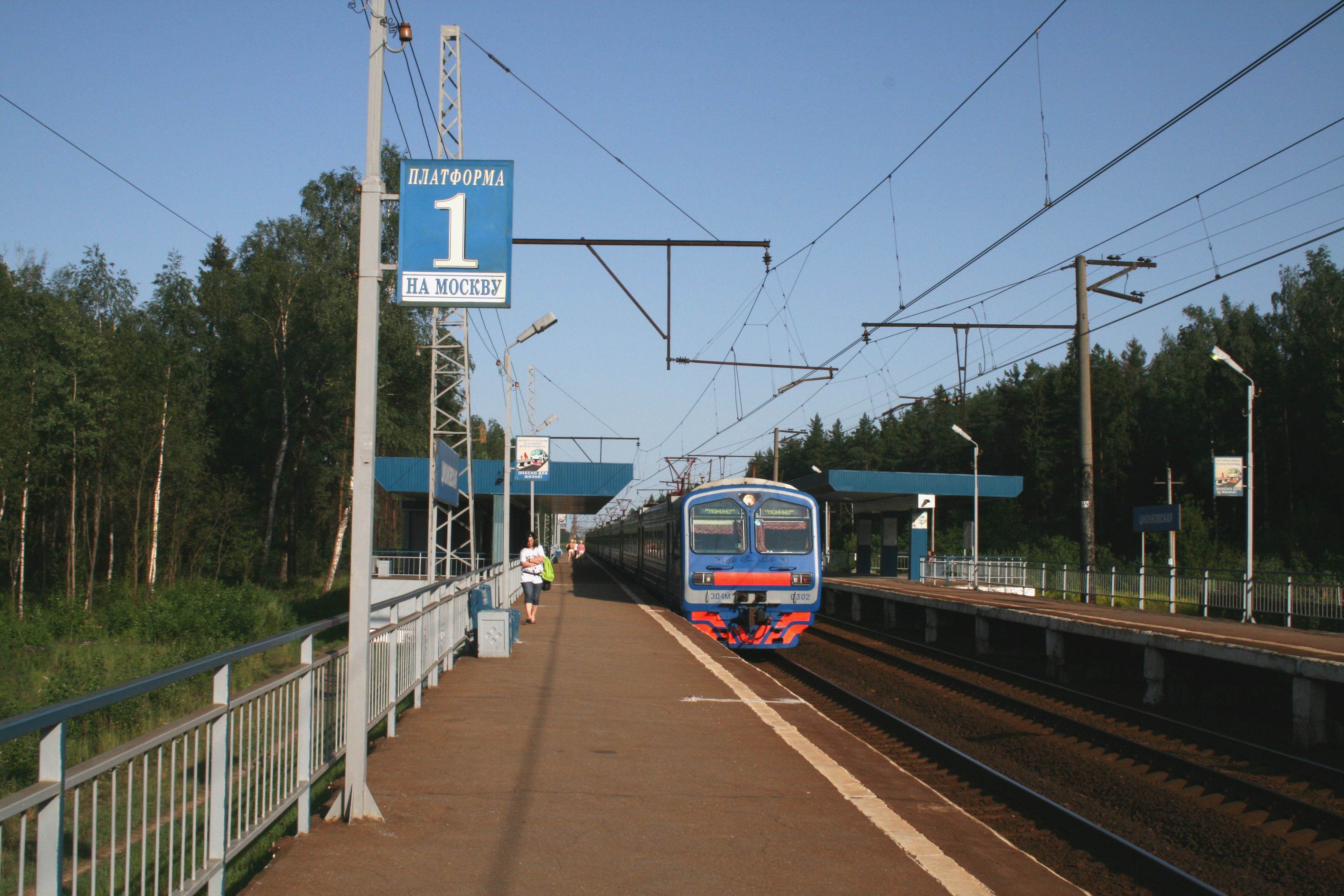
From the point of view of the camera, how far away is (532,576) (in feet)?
60.4

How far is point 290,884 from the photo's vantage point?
4.41 meters

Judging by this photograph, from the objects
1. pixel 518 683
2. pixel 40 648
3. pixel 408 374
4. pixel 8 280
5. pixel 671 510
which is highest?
pixel 8 280

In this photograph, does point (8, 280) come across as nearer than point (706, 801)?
No

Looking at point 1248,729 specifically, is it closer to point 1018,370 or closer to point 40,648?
point 40,648

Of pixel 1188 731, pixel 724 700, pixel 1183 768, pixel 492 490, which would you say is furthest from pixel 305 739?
pixel 492 490

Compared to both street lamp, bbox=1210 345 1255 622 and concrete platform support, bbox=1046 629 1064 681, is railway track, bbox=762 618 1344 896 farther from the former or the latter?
street lamp, bbox=1210 345 1255 622

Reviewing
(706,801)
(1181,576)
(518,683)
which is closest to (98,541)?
(518,683)

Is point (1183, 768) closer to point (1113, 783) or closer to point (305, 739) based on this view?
point (1113, 783)

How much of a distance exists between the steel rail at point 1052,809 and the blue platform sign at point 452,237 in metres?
5.32

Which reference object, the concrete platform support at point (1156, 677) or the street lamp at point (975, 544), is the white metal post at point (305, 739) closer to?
the concrete platform support at point (1156, 677)

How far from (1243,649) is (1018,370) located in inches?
2959

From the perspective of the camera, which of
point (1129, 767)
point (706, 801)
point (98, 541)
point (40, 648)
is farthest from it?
point (98, 541)

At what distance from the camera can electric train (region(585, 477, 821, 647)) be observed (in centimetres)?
1816

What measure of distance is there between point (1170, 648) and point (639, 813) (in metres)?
10.0
